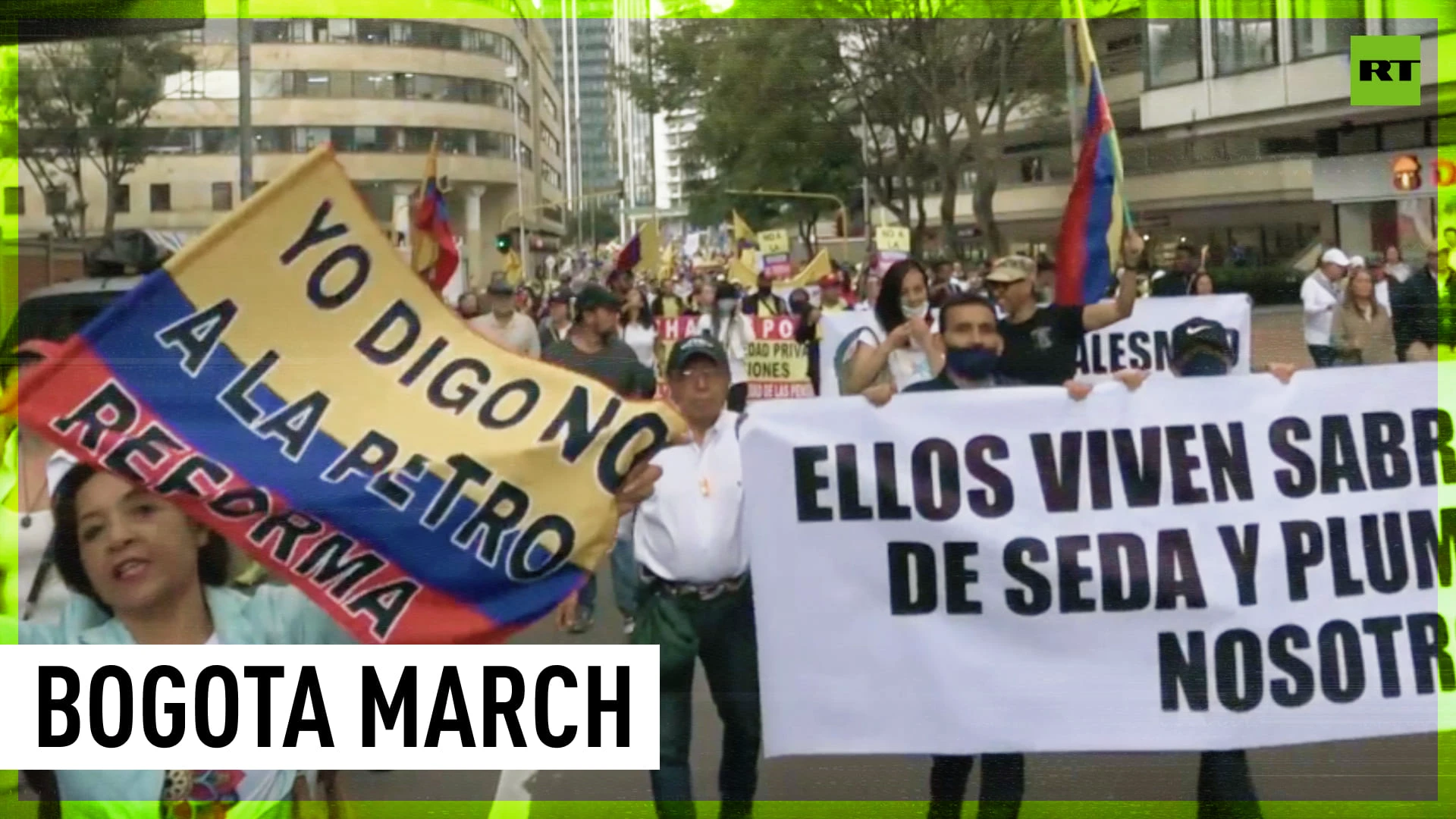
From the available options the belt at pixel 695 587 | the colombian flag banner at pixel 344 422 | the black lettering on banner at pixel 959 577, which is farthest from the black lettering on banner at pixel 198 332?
the black lettering on banner at pixel 959 577

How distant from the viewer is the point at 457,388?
358 cm

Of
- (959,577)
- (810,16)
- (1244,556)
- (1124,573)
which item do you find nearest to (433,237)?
(810,16)

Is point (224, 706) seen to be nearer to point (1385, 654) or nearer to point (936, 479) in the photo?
point (936, 479)

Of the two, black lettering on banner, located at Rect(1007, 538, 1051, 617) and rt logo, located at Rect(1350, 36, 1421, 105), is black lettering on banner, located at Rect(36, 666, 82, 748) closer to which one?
black lettering on banner, located at Rect(1007, 538, 1051, 617)

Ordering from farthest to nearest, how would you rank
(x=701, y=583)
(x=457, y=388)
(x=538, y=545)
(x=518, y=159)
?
(x=701, y=583) → (x=518, y=159) → (x=538, y=545) → (x=457, y=388)

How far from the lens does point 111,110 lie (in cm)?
353

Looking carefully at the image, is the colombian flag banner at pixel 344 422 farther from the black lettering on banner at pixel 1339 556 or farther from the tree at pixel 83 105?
the black lettering on banner at pixel 1339 556

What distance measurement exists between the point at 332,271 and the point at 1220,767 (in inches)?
82.5

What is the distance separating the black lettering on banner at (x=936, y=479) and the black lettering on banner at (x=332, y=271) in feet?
3.92

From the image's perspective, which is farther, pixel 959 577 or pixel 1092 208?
pixel 959 577

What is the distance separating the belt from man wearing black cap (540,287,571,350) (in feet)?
1.96

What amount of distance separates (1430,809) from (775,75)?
2.04 metres

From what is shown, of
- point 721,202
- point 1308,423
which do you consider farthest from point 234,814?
point 1308,423

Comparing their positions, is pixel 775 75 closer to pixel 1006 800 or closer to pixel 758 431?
pixel 758 431
